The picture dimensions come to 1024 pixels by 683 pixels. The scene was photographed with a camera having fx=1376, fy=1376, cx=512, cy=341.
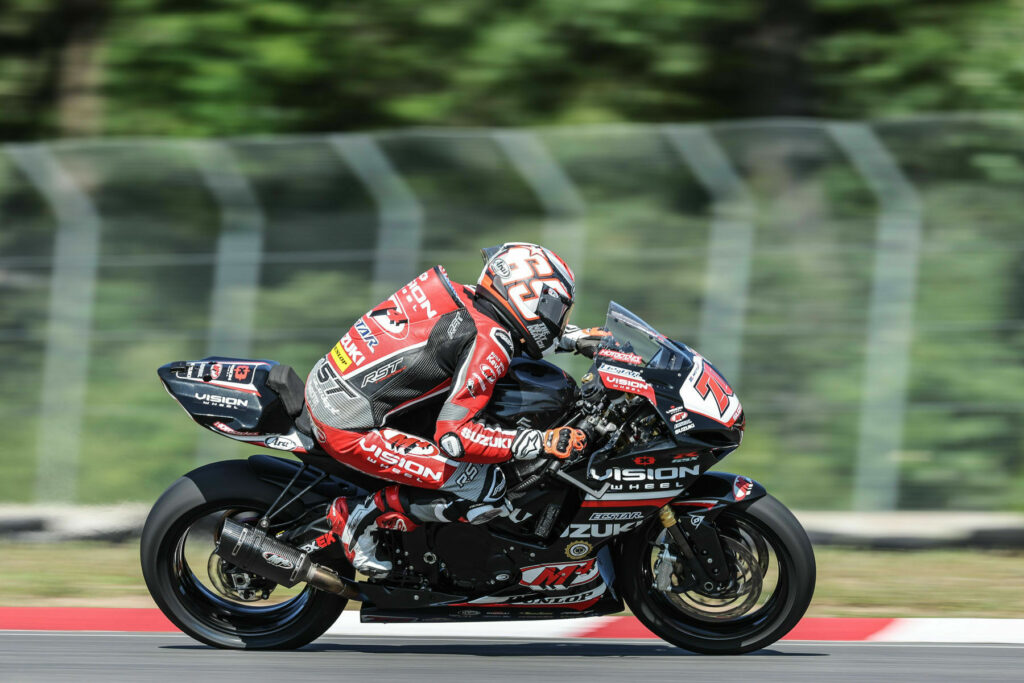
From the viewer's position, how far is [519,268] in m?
5.34

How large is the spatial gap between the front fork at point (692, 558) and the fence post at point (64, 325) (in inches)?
162

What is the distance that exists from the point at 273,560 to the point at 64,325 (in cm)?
338

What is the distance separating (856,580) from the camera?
23.2 ft

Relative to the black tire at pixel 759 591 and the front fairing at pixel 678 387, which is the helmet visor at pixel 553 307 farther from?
the black tire at pixel 759 591

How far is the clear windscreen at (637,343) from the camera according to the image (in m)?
5.40

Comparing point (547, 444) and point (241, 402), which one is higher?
point (547, 444)

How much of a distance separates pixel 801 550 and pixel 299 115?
6075 millimetres

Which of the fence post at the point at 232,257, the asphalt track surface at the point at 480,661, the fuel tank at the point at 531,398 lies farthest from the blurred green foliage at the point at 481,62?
the asphalt track surface at the point at 480,661

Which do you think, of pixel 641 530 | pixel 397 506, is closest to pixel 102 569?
pixel 397 506

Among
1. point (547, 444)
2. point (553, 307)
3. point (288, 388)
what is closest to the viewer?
point (547, 444)

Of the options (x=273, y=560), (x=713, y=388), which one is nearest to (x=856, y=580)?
(x=713, y=388)

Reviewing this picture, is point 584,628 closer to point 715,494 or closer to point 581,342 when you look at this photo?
point 715,494

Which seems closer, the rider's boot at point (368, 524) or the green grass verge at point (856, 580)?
the rider's boot at point (368, 524)

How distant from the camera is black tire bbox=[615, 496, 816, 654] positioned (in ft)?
17.7
